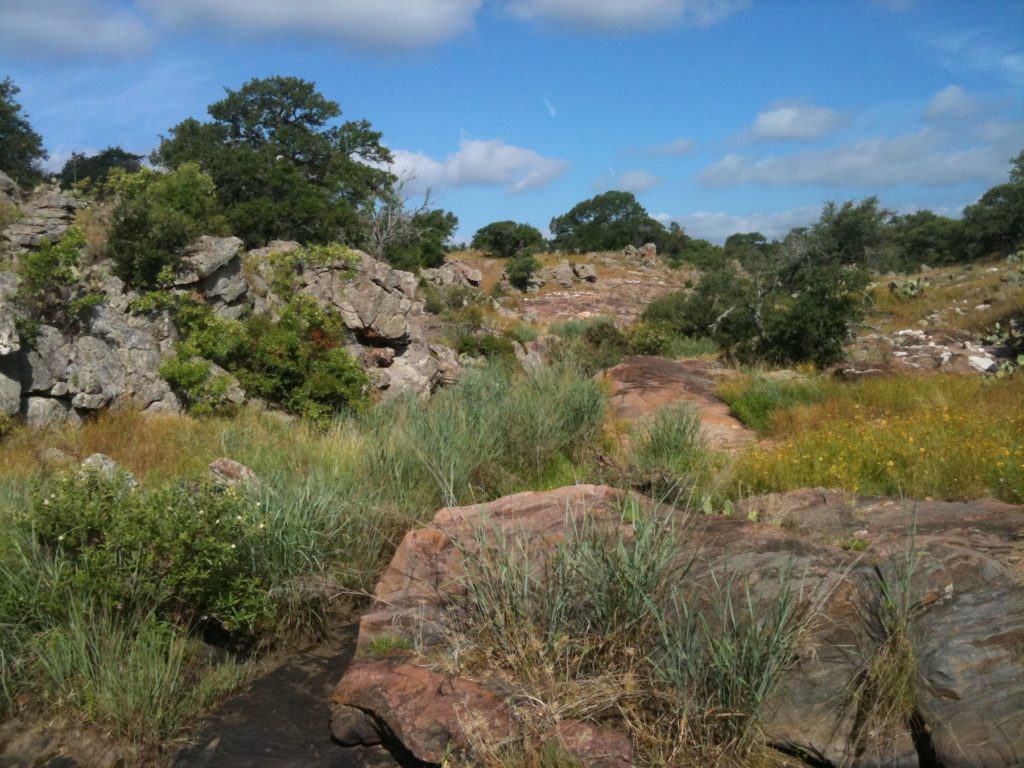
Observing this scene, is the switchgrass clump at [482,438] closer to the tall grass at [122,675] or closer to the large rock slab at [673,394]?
the large rock slab at [673,394]

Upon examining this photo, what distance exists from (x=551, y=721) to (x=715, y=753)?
76 cm

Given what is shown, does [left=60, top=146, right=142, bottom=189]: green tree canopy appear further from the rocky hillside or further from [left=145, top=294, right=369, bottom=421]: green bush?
[left=145, top=294, right=369, bottom=421]: green bush

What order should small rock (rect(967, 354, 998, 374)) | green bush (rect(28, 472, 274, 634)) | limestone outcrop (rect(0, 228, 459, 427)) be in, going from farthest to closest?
small rock (rect(967, 354, 998, 374))
limestone outcrop (rect(0, 228, 459, 427))
green bush (rect(28, 472, 274, 634))

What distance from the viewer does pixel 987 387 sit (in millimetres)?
10305

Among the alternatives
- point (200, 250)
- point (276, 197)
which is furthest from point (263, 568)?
point (276, 197)

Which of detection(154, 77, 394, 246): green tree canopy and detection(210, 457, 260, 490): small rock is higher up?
detection(154, 77, 394, 246): green tree canopy

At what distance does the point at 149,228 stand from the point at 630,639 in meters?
10.7

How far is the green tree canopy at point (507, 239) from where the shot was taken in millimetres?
44594

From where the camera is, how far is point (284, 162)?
2317cm

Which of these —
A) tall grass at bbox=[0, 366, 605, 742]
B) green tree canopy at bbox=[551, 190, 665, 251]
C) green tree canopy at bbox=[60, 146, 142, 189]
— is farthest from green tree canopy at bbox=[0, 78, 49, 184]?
green tree canopy at bbox=[551, 190, 665, 251]

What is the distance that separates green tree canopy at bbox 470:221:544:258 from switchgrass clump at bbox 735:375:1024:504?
1378 inches

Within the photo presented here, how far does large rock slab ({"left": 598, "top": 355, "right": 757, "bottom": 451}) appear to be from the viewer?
10227mm

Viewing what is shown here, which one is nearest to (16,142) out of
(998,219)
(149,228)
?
(149,228)

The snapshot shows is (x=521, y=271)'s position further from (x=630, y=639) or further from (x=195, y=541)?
(x=630, y=639)
